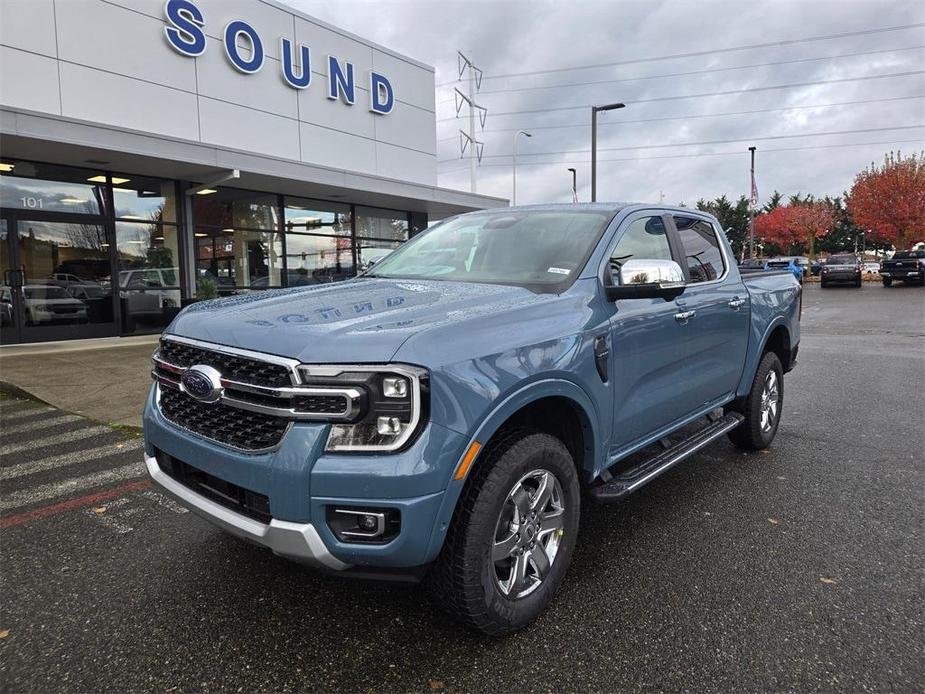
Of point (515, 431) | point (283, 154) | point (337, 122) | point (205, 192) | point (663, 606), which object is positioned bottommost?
point (663, 606)

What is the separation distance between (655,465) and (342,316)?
6.41 ft

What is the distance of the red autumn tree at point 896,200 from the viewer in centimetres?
3744

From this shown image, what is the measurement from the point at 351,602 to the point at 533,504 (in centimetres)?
96

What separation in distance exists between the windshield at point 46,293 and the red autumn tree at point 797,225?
4732cm

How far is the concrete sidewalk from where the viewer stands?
664 cm

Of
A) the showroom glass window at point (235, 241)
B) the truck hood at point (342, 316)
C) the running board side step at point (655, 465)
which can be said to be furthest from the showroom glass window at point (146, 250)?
the running board side step at point (655, 465)

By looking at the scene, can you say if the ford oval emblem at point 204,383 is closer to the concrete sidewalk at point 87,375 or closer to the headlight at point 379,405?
the headlight at point 379,405

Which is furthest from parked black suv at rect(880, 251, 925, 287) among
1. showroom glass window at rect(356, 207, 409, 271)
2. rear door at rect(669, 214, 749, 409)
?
rear door at rect(669, 214, 749, 409)

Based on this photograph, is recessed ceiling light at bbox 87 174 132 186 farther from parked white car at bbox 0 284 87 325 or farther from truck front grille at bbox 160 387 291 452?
truck front grille at bbox 160 387 291 452

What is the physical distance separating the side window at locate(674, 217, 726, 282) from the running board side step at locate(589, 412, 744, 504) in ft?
3.33

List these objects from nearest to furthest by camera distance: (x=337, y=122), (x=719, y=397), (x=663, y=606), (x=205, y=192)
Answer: (x=663, y=606)
(x=719, y=397)
(x=205, y=192)
(x=337, y=122)

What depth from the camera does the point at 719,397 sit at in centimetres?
434

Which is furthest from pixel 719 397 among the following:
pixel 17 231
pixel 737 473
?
pixel 17 231

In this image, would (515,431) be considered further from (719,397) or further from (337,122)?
(337,122)
